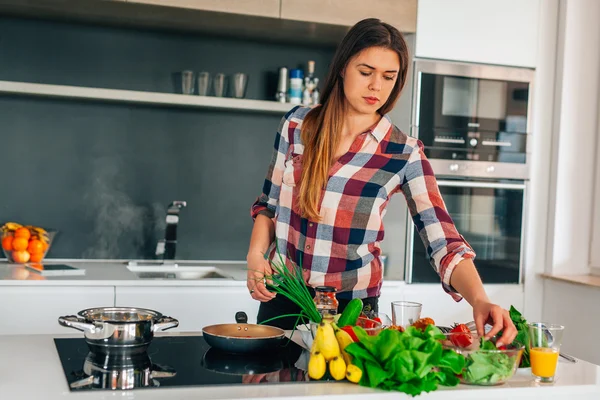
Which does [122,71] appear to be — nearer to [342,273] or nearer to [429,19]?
[429,19]

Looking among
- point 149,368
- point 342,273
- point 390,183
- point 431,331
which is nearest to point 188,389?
point 149,368

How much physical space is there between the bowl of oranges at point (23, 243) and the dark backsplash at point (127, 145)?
0.18 m

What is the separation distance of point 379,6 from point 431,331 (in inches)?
82.8

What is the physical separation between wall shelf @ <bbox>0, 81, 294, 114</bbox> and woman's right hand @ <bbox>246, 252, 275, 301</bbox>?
4.48ft

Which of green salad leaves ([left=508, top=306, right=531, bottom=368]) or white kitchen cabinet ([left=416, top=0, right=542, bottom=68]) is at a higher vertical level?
white kitchen cabinet ([left=416, top=0, right=542, bottom=68])

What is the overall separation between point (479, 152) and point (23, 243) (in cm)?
200

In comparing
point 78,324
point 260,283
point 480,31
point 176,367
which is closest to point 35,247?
point 260,283

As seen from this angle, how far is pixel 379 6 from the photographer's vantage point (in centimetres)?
324

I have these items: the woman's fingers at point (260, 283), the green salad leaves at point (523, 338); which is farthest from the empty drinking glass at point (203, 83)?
the green salad leaves at point (523, 338)

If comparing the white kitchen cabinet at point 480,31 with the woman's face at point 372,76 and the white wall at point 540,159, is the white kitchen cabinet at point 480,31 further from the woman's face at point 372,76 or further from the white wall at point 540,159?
the woman's face at point 372,76

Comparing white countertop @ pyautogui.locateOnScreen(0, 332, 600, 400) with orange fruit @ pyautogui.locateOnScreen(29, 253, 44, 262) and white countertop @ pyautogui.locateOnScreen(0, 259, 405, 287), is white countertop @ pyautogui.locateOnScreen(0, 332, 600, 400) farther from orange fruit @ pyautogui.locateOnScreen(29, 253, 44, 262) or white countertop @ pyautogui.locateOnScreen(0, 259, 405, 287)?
orange fruit @ pyautogui.locateOnScreen(29, 253, 44, 262)

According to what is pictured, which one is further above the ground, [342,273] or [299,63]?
[299,63]

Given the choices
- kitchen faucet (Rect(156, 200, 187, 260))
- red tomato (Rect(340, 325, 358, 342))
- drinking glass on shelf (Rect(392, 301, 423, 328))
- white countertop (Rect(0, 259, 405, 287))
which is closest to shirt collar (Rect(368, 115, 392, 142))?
drinking glass on shelf (Rect(392, 301, 423, 328))

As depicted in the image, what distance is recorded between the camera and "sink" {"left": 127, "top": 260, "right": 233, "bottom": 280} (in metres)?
3.26
